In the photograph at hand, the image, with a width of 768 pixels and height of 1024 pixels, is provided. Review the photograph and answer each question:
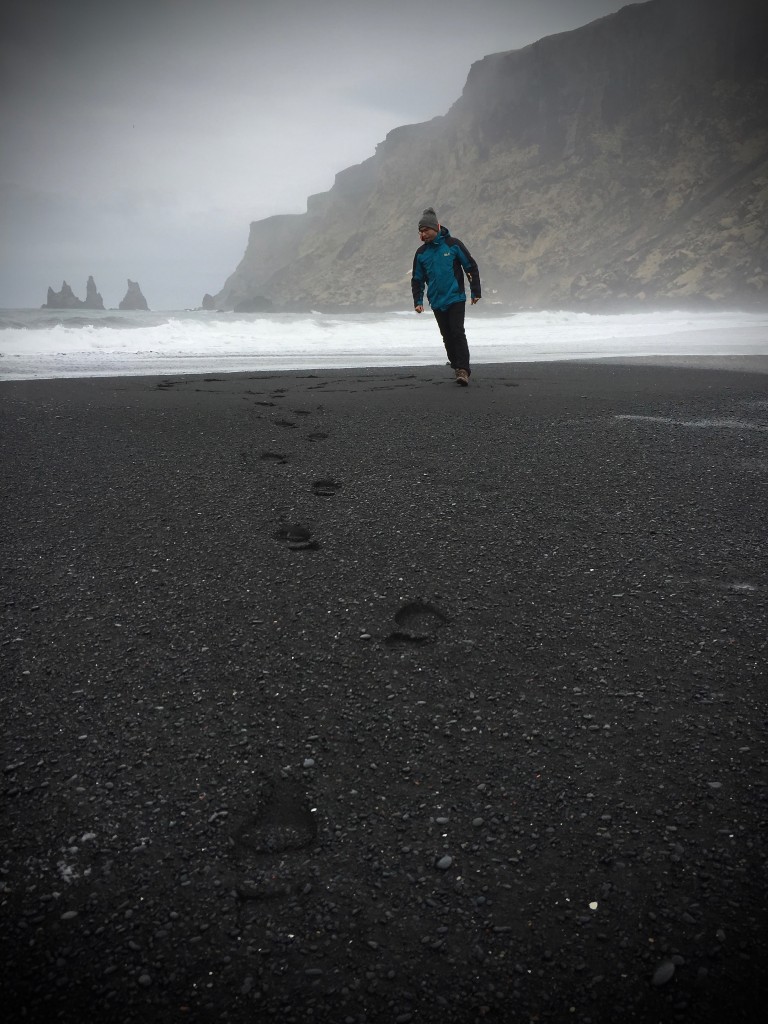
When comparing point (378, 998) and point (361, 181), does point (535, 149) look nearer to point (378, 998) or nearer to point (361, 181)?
point (361, 181)

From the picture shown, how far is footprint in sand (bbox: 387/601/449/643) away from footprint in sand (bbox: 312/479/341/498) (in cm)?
130

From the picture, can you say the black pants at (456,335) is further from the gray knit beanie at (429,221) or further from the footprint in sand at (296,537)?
the footprint in sand at (296,537)

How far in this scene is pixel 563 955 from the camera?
1.23 meters

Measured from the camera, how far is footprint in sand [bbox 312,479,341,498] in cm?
362

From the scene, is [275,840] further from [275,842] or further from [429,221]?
[429,221]

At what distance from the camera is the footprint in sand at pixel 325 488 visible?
3.62m

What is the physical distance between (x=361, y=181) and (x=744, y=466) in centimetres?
16521

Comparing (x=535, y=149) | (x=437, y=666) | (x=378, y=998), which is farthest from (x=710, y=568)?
(x=535, y=149)

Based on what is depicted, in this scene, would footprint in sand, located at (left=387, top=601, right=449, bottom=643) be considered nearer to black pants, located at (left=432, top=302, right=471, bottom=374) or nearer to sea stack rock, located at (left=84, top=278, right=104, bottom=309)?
black pants, located at (left=432, top=302, right=471, bottom=374)

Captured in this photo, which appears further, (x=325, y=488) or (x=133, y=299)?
(x=133, y=299)

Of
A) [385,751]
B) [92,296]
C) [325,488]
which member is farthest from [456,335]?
[92,296]

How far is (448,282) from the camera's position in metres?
7.28

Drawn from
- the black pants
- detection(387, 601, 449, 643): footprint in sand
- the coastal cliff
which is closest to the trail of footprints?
A: detection(387, 601, 449, 643): footprint in sand

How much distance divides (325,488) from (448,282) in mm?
4476
